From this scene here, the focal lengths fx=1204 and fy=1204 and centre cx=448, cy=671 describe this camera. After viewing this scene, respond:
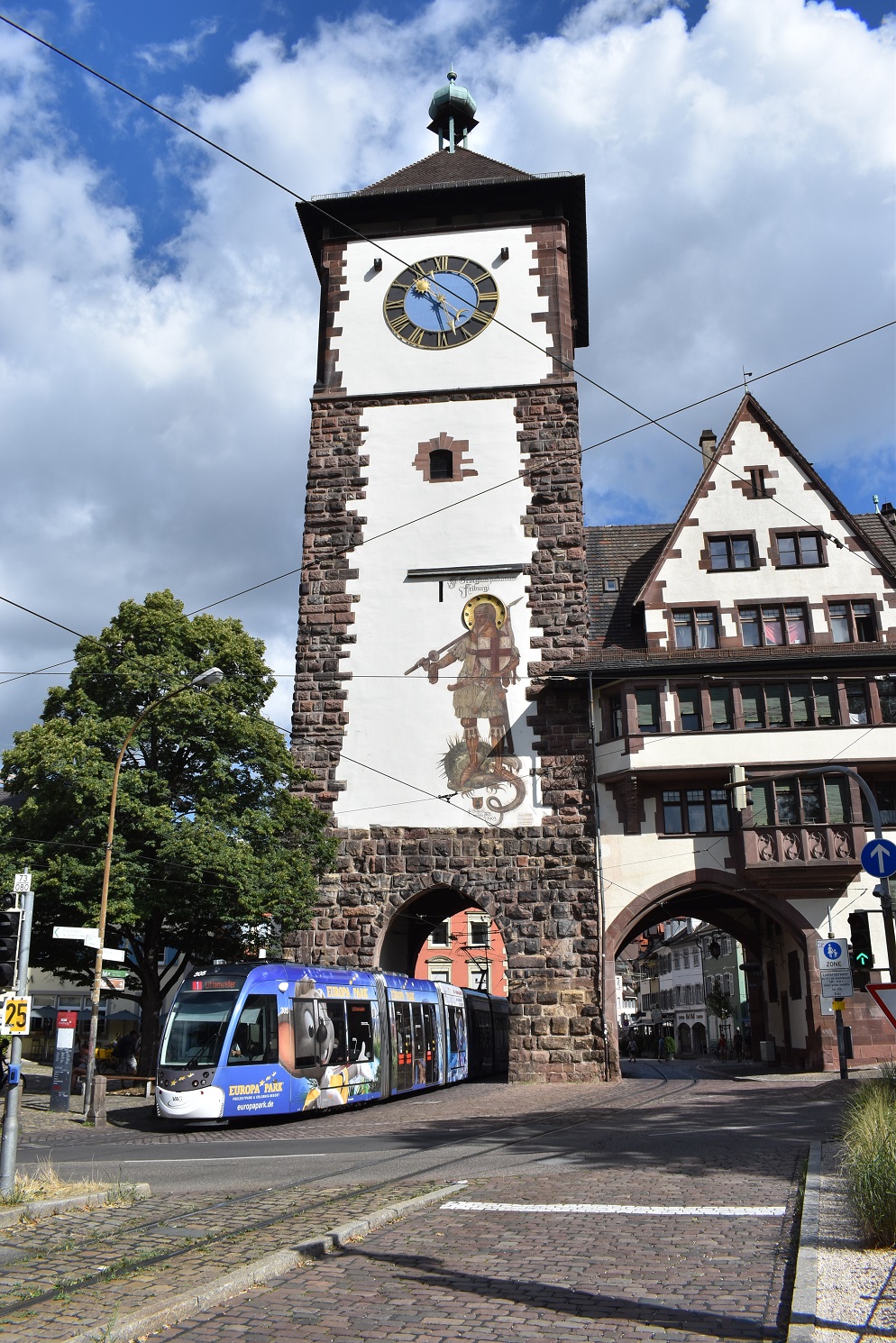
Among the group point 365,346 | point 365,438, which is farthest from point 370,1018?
point 365,346

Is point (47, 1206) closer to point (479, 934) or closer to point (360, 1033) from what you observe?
point (360, 1033)

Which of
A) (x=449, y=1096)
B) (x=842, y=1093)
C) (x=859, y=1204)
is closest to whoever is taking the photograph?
(x=859, y=1204)

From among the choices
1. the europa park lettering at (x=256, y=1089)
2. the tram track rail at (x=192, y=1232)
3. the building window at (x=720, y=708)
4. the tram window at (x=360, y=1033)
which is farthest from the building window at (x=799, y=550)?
the tram track rail at (x=192, y=1232)

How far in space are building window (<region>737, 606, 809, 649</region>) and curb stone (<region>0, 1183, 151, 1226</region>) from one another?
67.9ft

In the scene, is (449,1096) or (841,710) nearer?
(449,1096)

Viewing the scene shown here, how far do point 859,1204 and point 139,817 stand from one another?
19.4 m

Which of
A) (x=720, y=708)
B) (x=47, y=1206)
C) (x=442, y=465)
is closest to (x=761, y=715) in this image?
(x=720, y=708)

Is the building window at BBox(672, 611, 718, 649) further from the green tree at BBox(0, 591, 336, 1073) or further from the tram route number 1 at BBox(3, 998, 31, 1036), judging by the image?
the tram route number 1 at BBox(3, 998, 31, 1036)

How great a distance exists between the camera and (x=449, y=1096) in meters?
23.8

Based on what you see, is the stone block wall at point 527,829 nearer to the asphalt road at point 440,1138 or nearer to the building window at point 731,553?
the asphalt road at point 440,1138

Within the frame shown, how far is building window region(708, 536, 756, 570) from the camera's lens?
2814 centimetres

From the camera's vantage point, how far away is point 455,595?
2791cm

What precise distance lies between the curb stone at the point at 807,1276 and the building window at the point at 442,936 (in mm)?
45445

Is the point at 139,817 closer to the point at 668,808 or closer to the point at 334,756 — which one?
the point at 334,756
